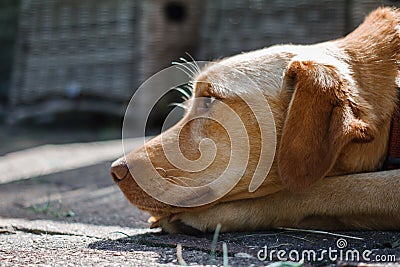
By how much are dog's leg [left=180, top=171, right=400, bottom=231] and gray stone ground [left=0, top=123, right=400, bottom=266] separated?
0.05 m

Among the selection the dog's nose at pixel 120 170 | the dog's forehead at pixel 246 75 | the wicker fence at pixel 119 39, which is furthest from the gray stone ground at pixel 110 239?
the wicker fence at pixel 119 39

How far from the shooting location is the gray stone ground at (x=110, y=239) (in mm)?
2166

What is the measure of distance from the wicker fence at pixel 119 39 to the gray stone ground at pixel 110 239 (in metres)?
3.01

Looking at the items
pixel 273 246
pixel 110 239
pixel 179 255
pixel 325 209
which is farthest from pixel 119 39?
pixel 179 255

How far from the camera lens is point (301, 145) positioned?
2477 mm

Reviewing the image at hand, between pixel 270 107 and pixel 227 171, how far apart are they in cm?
33

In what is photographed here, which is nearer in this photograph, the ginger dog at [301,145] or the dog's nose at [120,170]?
the ginger dog at [301,145]

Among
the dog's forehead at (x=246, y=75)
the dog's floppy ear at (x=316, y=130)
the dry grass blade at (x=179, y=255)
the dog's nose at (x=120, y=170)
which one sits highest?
the dog's forehead at (x=246, y=75)

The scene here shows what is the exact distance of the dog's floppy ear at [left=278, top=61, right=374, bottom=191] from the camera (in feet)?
8.00

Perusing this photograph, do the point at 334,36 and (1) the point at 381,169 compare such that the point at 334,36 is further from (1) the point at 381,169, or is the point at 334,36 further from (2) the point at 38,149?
(1) the point at 381,169

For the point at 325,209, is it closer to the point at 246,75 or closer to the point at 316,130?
the point at 316,130

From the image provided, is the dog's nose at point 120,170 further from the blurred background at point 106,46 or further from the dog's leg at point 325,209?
the blurred background at point 106,46

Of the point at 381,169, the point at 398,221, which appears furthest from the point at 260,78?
the point at 398,221

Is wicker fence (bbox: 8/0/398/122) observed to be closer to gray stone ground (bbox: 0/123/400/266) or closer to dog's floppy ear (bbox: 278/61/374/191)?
gray stone ground (bbox: 0/123/400/266)
